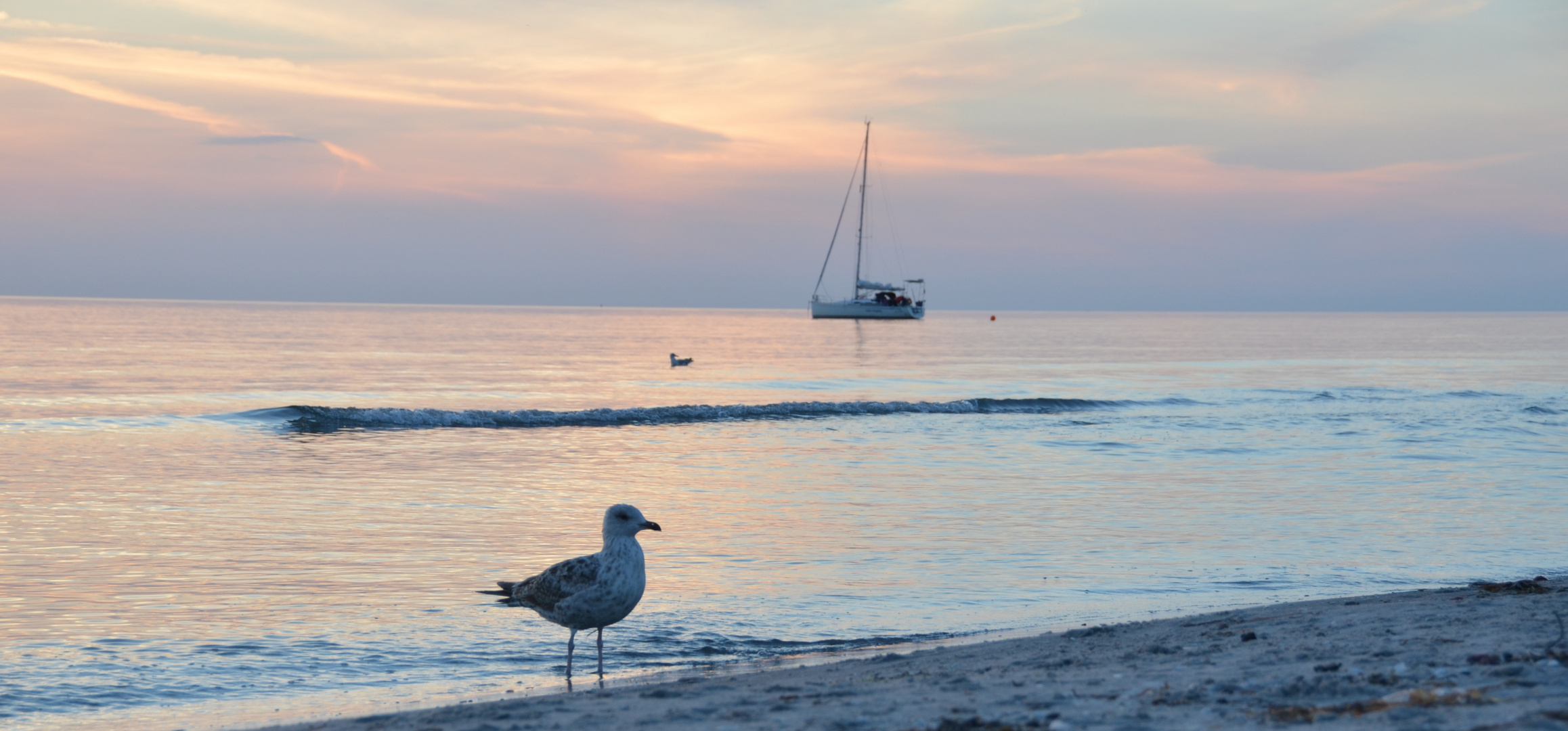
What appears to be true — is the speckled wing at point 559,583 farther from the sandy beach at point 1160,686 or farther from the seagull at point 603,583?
the sandy beach at point 1160,686

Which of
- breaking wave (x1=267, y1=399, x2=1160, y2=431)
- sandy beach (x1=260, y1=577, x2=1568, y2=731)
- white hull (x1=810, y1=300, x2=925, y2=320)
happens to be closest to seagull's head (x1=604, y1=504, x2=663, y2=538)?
sandy beach (x1=260, y1=577, x2=1568, y2=731)

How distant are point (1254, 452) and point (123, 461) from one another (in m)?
22.0

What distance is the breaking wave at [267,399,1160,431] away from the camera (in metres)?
30.6

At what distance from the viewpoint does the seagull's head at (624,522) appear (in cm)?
798

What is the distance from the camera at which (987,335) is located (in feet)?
385

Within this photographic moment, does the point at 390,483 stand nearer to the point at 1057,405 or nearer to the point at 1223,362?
the point at 1057,405

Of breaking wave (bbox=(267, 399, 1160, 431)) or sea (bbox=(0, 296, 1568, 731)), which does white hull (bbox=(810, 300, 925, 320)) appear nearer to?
sea (bbox=(0, 296, 1568, 731))

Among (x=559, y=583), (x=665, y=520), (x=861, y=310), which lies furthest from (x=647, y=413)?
(x=861, y=310)

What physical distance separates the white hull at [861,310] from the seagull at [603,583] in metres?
131

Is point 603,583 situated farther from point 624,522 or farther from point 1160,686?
point 1160,686

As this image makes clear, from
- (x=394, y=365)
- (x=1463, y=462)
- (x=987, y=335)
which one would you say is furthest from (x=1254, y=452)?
(x=987, y=335)

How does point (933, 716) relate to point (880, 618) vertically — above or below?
above

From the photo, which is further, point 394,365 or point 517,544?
point 394,365

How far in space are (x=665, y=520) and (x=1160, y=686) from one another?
9719 mm
